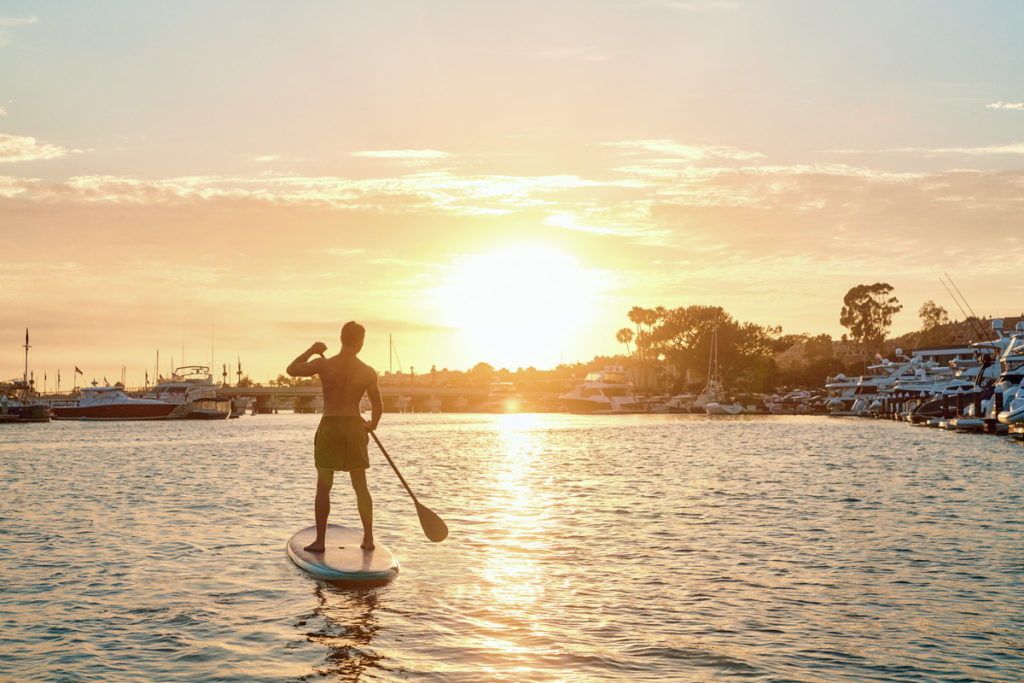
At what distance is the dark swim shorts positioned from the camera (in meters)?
12.1

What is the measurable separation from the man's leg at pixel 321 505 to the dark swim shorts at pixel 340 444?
14cm

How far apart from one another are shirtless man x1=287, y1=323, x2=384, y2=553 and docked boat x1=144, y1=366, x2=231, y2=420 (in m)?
132

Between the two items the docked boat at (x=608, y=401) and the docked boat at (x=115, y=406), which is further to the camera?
the docked boat at (x=608, y=401)

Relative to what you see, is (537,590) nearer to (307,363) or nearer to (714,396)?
(307,363)

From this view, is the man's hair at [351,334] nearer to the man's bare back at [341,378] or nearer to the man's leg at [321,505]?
the man's bare back at [341,378]

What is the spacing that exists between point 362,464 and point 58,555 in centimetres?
575

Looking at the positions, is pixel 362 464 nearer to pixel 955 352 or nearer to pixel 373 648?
pixel 373 648

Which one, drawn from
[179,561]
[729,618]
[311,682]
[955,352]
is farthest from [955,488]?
[955,352]

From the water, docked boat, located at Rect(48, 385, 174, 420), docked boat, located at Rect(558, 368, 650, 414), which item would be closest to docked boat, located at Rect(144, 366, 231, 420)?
docked boat, located at Rect(48, 385, 174, 420)

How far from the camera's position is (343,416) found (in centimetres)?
1220

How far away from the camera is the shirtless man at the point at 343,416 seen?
476 inches

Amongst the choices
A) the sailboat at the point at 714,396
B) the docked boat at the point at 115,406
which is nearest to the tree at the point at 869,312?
the sailboat at the point at 714,396

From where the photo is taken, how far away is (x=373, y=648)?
8.93 meters

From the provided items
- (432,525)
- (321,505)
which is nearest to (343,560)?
(321,505)
